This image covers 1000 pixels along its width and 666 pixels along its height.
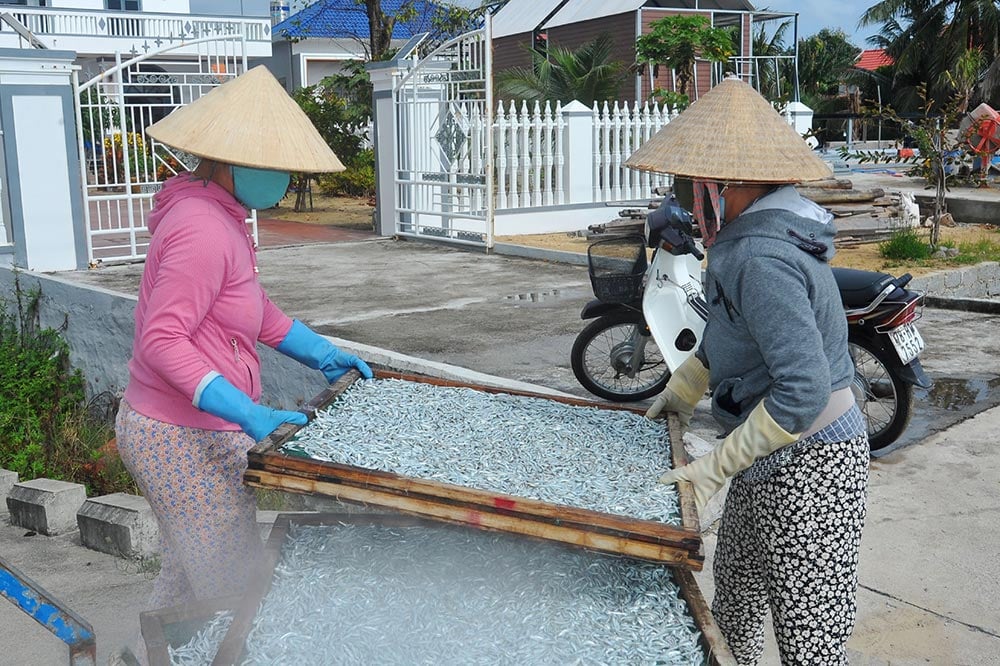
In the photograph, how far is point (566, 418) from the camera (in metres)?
2.99

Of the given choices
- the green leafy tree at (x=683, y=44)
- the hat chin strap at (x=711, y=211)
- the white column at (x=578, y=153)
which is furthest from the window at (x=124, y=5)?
the hat chin strap at (x=711, y=211)

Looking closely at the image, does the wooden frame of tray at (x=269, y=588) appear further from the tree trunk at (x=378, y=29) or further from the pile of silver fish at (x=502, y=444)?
the tree trunk at (x=378, y=29)

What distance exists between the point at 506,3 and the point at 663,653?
101ft

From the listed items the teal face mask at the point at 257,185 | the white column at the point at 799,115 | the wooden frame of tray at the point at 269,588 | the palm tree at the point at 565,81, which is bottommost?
the wooden frame of tray at the point at 269,588

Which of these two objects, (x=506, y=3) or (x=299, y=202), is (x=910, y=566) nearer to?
(x=299, y=202)

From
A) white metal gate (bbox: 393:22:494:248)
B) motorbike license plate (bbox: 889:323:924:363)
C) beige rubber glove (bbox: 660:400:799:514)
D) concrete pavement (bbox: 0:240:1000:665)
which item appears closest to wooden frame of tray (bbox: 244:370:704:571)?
beige rubber glove (bbox: 660:400:799:514)

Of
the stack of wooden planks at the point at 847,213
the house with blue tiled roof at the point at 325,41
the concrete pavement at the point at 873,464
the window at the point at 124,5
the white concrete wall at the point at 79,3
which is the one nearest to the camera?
the concrete pavement at the point at 873,464

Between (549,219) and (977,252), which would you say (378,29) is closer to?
(549,219)

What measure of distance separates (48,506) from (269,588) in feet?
10.6

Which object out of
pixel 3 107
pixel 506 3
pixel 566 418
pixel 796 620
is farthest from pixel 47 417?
pixel 506 3

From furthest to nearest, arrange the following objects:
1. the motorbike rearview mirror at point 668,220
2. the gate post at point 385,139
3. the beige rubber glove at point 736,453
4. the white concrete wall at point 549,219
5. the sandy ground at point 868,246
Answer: the gate post at point 385,139, the white concrete wall at point 549,219, the sandy ground at point 868,246, the motorbike rearview mirror at point 668,220, the beige rubber glove at point 736,453

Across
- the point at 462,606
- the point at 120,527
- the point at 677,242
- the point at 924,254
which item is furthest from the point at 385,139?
the point at 462,606

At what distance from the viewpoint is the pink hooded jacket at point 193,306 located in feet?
8.37

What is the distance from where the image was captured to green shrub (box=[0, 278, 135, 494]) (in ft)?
23.5
